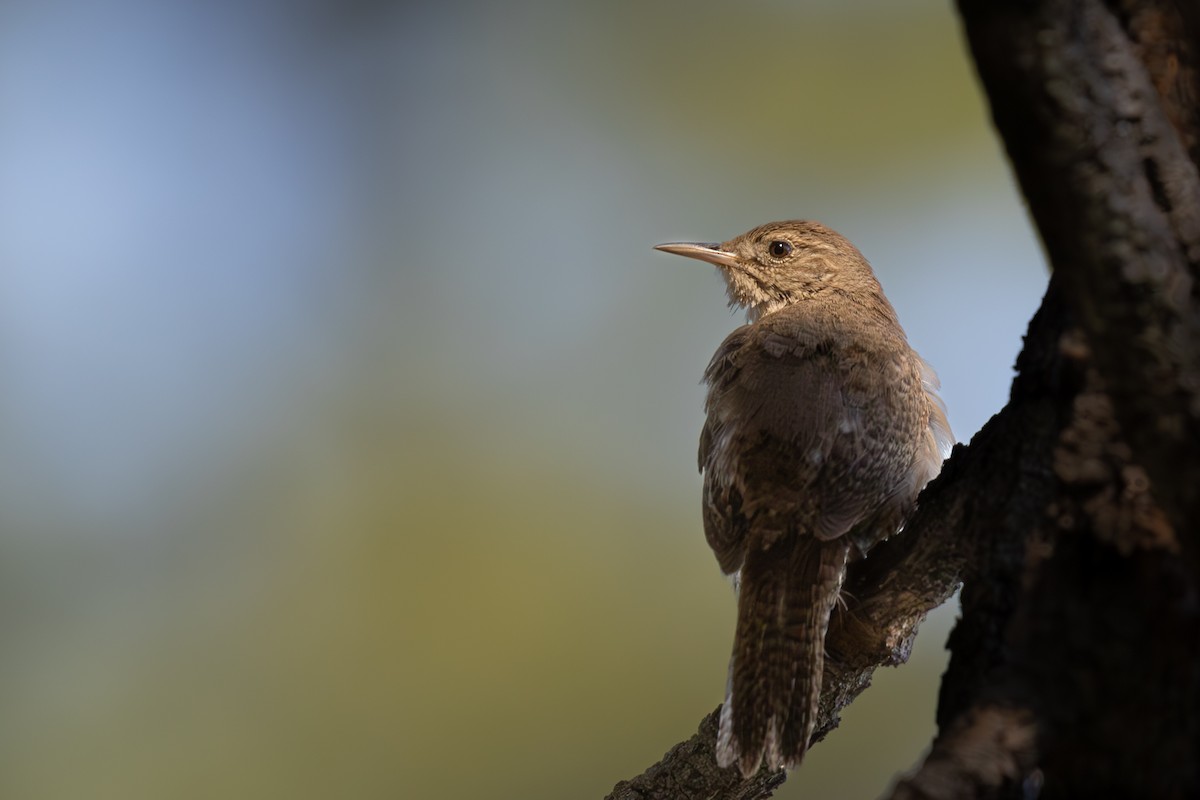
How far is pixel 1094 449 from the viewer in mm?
1860

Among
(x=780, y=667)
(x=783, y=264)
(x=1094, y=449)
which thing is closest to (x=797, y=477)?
(x=780, y=667)

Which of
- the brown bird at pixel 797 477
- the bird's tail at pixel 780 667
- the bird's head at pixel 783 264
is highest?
the bird's head at pixel 783 264

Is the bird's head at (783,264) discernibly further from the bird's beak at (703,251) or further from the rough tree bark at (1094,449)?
the rough tree bark at (1094,449)

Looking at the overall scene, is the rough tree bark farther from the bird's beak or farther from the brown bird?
the bird's beak

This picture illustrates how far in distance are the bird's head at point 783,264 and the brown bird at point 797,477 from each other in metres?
0.72

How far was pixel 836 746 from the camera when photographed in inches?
306

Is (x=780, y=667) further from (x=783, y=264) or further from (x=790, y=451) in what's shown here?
(x=783, y=264)

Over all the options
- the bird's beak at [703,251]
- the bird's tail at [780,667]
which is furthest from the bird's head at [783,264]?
the bird's tail at [780,667]

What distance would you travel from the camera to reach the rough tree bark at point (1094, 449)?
149 cm

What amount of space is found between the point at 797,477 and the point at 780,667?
0.62 m

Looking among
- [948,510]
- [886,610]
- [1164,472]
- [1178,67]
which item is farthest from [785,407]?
[1164,472]

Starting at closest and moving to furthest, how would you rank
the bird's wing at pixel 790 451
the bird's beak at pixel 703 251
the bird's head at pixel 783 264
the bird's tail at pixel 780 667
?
the bird's tail at pixel 780 667 → the bird's wing at pixel 790 451 → the bird's head at pixel 783 264 → the bird's beak at pixel 703 251

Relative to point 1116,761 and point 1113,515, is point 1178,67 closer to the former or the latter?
point 1113,515

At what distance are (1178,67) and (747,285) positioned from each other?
3391 mm
